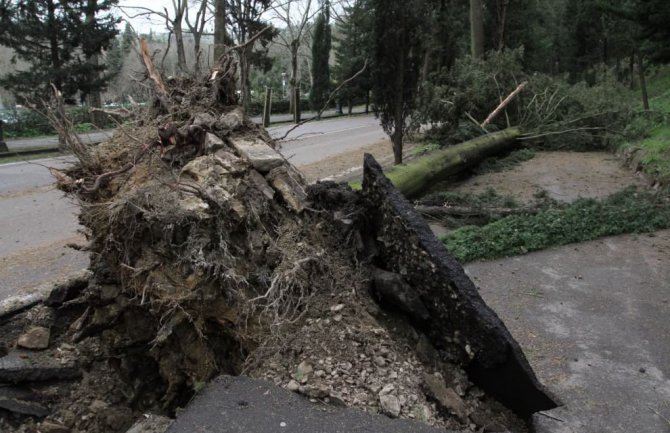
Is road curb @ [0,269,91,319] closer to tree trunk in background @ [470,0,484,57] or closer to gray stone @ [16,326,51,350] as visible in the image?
gray stone @ [16,326,51,350]

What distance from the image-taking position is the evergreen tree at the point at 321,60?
3939cm

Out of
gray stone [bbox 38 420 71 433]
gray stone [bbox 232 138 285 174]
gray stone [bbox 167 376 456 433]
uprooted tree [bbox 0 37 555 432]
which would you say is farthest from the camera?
gray stone [bbox 232 138 285 174]

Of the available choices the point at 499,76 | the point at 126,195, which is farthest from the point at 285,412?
the point at 499,76

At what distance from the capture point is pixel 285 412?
260 centimetres

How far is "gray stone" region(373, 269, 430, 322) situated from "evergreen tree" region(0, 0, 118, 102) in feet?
60.4

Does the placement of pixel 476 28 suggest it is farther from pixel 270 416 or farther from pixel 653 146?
pixel 270 416

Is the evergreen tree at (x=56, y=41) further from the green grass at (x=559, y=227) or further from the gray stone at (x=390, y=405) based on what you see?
the gray stone at (x=390, y=405)

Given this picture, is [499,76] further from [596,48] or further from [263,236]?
[596,48]

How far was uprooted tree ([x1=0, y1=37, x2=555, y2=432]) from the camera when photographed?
2.94m

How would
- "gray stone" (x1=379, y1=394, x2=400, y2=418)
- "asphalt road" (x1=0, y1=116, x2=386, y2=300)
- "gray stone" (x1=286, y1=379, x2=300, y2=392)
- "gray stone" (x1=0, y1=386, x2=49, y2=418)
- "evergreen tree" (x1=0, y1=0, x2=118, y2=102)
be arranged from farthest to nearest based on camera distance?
"evergreen tree" (x1=0, y1=0, x2=118, y2=102)
"asphalt road" (x1=0, y1=116, x2=386, y2=300)
"gray stone" (x1=0, y1=386, x2=49, y2=418)
"gray stone" (x1=286, y1=379, x2=300, y2=392)
"gray stone" (x1=379, y1=394, x2=400, y2=418)

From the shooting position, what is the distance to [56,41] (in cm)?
1905

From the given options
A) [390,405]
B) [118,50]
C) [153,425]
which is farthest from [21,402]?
[118,50]

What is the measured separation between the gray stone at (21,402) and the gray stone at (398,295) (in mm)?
2477

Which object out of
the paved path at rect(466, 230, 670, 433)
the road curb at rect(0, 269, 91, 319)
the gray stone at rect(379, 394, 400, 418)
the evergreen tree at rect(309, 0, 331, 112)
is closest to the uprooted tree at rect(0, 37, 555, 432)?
the gray stone at rect(379, 394, 400, 418)
